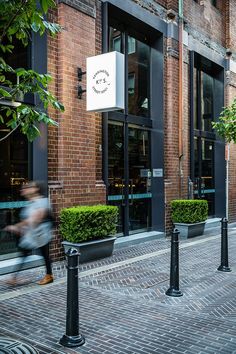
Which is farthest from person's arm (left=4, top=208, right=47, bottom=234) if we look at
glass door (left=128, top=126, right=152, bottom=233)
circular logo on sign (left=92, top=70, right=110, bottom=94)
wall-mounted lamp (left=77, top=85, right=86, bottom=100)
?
glass door (left=128, top=126, right=152, bottom=233)

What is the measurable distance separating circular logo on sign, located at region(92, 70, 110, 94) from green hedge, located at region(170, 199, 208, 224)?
4.74 meters

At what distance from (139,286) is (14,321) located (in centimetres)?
232

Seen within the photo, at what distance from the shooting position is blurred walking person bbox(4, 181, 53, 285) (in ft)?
21.1

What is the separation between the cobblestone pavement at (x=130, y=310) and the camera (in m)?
4.29

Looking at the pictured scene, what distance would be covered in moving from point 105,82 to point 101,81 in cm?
11

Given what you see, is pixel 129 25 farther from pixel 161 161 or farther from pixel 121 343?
pixel 121 343

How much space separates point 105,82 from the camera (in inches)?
329

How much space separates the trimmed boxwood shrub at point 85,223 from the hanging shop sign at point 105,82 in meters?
2.25

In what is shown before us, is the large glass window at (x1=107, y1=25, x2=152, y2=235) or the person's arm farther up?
the large glass window at (x1=107, y1=25, x2=152, y2=235)

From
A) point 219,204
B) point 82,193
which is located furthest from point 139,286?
point 219,204

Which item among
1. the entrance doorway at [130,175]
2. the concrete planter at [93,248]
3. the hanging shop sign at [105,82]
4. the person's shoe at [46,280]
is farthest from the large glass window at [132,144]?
the person's shoe at [46,280]

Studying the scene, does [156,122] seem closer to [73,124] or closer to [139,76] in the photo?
[139,76]

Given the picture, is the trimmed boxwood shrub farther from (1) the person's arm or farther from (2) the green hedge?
(2) the green hedge

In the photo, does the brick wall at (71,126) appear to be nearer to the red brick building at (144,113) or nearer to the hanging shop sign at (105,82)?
the red brick building at (144,113)
